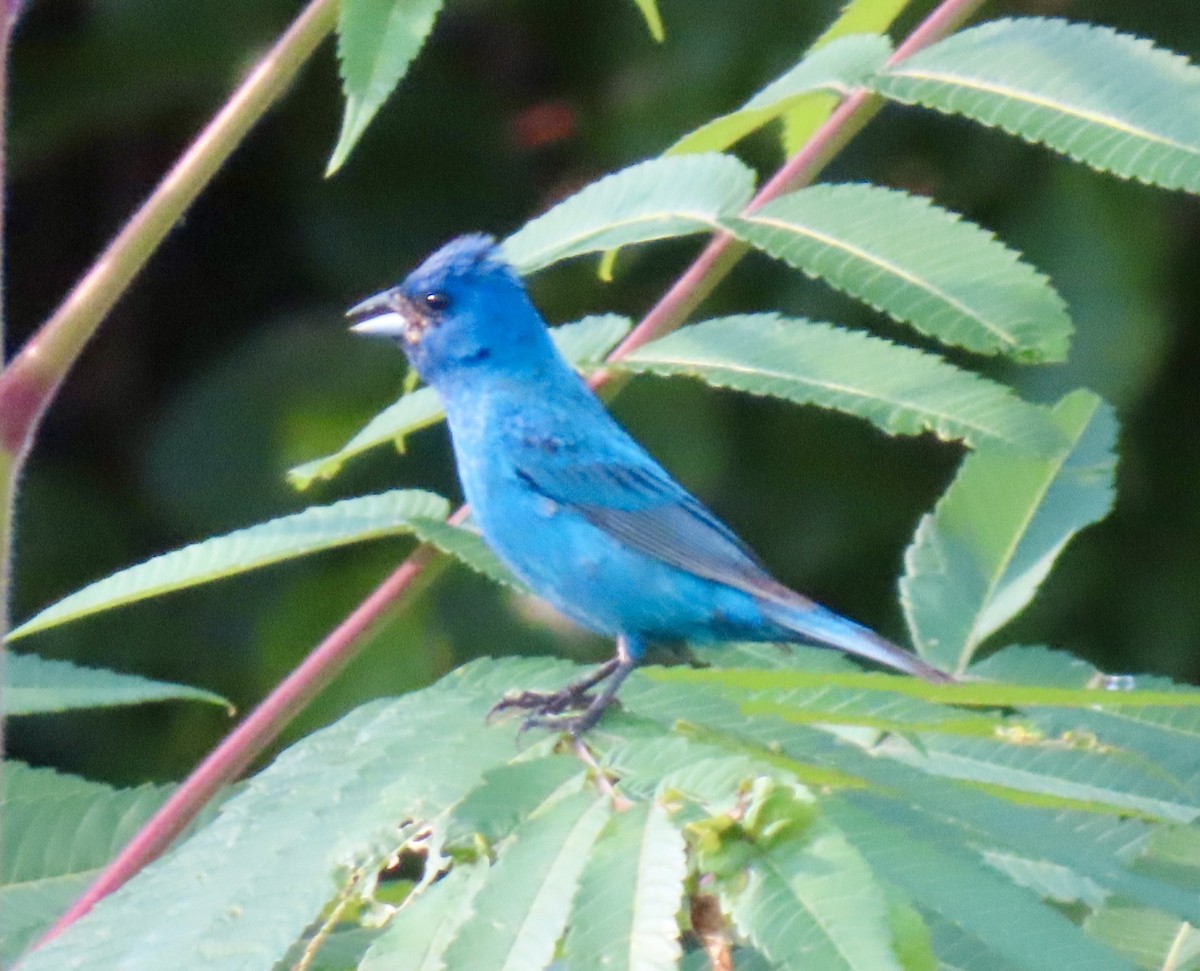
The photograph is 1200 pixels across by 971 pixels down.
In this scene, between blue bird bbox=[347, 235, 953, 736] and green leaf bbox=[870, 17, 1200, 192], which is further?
Result: blue bird bbox=[347, 235, 953, 736]

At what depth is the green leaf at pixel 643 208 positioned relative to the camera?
73.8 inches

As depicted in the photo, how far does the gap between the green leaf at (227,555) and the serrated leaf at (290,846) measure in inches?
14.1

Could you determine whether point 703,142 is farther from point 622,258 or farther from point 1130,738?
point 622,258

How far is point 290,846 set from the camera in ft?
4.07

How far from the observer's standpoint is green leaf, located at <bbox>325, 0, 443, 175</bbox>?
1.56 metres

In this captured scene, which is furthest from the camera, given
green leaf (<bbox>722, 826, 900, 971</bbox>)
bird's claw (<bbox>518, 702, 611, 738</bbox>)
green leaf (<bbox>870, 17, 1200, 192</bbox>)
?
green leaf (<bbox>870, 17, 1200, 192</bbox>)

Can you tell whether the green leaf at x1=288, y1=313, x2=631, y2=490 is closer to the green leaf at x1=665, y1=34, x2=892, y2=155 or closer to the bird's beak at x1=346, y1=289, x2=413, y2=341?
the green leaf at x1=665, y1=34, x2=892, y2=155

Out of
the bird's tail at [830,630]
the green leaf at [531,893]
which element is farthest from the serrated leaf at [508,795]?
the bird's tail at [830,630]

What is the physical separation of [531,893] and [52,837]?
843mm

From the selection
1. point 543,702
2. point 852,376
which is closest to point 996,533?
point 852,376

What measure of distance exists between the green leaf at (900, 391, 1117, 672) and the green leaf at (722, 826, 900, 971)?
2.63ft

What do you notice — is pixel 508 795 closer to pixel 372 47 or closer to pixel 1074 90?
pixel 372 47

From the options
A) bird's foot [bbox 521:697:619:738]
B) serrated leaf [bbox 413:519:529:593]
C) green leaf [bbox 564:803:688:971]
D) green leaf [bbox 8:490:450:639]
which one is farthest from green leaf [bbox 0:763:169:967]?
green leaf [bbox 564:803:688:971]

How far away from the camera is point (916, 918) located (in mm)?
1129
